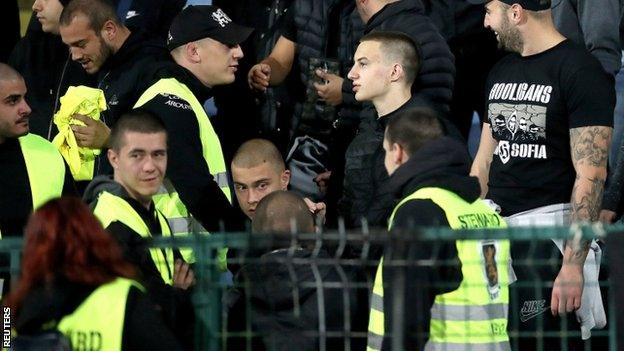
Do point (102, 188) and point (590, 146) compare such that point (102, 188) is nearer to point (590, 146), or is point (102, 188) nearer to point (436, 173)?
point (436, 173)

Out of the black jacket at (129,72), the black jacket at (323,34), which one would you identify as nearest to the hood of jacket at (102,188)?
the black jacket at (129,72)

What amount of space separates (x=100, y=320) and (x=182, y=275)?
1275mm

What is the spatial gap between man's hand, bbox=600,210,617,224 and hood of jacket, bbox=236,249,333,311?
215cm

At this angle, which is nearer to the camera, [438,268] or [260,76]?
[438,268]

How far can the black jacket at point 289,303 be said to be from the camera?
7.23 meters

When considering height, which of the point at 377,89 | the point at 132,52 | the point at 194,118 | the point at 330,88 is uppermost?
the point at 132,52

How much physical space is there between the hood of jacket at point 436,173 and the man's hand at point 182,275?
1.02 meters

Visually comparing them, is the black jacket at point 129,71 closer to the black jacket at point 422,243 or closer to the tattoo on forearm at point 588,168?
the tattoo on forearm at point 588,168

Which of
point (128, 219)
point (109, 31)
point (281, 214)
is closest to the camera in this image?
point (128, 219)

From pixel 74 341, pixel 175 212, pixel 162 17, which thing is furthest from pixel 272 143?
pixel 74 341

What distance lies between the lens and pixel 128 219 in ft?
24.7

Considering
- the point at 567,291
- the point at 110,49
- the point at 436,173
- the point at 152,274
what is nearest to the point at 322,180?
the point at 110,49

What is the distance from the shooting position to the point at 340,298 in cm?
739

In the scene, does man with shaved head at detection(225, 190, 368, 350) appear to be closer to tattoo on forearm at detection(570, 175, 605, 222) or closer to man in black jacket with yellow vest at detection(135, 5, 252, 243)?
man in black jacket with yellow vest at detection(135, 5, 252, 243)
